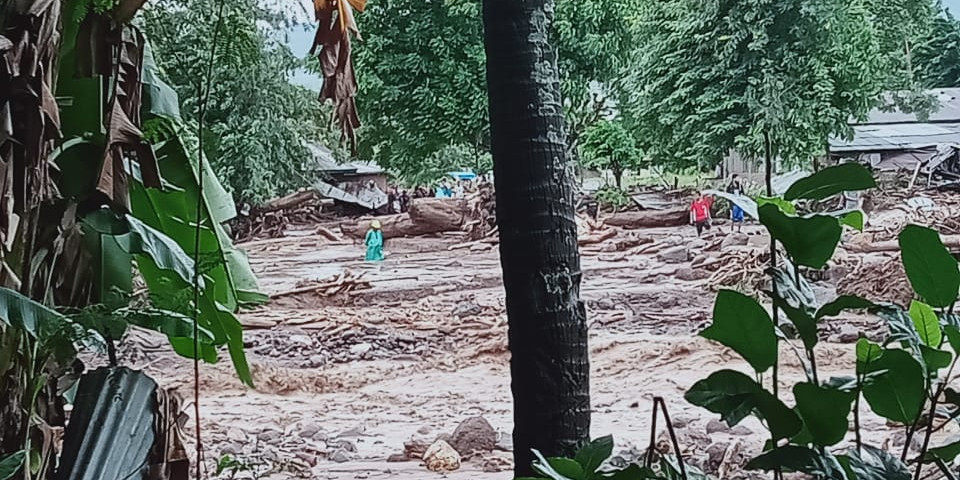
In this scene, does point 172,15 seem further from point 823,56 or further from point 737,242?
point 737,242

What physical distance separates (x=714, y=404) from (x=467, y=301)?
7.11ft

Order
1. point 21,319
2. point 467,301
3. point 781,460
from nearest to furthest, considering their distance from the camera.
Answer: point 781,460, point 21,319, point 467,301

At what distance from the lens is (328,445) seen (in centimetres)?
160

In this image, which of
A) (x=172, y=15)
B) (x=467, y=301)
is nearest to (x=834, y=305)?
(x=172, y=15)

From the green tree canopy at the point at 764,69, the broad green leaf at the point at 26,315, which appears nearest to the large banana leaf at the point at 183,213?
the broad green leaf at the point at 26,315

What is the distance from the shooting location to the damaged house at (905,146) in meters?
1.45

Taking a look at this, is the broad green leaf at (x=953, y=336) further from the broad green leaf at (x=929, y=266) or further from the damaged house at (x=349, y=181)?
the damaged house at (x=349, y=181)

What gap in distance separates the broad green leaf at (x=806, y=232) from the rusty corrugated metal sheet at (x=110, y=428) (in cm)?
39

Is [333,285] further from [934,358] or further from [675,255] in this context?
[934,358]

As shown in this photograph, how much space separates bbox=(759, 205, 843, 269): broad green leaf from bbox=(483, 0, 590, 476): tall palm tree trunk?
0.23 meters

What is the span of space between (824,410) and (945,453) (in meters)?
0.09

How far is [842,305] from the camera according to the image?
34 cm

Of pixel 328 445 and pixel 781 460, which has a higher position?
pixel 781 460

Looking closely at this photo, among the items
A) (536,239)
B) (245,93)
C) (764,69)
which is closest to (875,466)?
(536,239)
